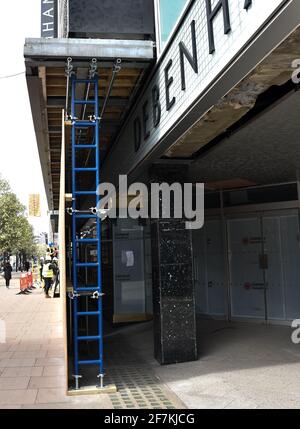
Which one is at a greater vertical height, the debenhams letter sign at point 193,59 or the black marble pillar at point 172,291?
the debenhams letter sign at point 193,59

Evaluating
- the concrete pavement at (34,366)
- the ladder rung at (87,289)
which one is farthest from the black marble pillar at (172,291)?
the concrete pavement at (34,366)

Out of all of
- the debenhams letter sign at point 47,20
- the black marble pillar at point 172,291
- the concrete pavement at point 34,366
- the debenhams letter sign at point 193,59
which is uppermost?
the debenhams letter sign at point 47,20

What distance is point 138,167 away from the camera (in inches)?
278

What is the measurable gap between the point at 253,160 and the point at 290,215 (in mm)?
2171

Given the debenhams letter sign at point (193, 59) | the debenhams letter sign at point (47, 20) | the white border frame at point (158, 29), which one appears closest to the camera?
the debenhams letter sign at point (193, 59)

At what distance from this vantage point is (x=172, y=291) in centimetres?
643

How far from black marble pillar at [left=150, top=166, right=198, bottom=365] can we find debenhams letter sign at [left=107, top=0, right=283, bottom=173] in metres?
0.87

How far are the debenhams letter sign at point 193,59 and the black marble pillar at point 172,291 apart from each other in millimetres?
867

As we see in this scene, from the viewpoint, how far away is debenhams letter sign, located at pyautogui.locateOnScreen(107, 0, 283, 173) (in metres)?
3.36

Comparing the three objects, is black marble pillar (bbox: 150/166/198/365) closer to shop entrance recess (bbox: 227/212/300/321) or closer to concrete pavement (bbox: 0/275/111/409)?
concrete pavement (bbox: 0/275/111/409)

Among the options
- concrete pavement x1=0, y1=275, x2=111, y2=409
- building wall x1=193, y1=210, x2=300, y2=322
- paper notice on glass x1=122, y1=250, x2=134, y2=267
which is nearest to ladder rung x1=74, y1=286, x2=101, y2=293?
concrete pavement x1=0, y1=275, x2=111, y2=409

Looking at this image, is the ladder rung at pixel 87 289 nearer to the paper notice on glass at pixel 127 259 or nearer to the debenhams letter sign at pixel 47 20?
the paper notice on glass at pixel 127 259

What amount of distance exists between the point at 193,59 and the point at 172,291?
316 centimetres

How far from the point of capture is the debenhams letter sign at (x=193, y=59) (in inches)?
Answer: 132
